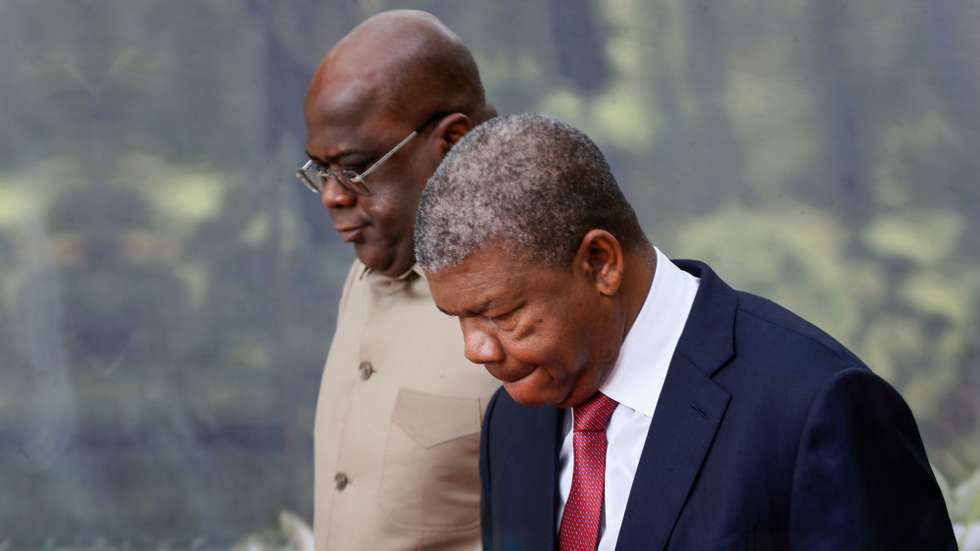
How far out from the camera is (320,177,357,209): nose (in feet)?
7.02

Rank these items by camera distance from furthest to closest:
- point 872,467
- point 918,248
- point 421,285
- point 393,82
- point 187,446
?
point 187,446, point 918,248, point 421,285, point 393,82, point 872,467

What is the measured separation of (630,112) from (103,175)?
1.79m

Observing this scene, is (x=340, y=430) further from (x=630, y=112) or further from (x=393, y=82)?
(x=630, y=112)

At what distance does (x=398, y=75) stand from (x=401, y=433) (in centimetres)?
62

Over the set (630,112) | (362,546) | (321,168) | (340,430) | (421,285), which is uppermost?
(630,112)

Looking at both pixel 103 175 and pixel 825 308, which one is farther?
pixel 103 175

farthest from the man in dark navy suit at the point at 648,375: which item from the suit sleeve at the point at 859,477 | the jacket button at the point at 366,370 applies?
the jacket button at the point at 366,370

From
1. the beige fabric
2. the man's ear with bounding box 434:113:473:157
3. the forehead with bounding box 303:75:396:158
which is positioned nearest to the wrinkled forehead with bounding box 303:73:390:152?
the forehead with bounding box 303:75:396:158

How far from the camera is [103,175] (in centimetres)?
421

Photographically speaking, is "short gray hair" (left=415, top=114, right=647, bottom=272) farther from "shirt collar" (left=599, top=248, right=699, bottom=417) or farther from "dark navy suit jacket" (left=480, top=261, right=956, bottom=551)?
"dark navy suit jacket" (left=480, top=261, right=956, bottom=551)

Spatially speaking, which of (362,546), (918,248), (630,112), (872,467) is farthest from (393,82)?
(918,248)

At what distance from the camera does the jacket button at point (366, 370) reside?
2.32 meters

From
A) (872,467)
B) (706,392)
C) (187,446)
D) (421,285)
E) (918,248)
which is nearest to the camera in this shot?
(872,467)

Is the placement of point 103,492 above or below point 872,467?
below
